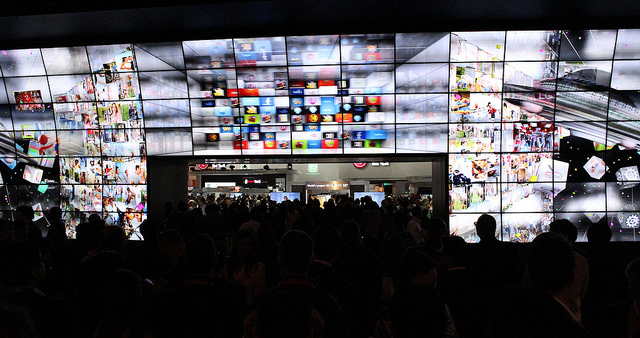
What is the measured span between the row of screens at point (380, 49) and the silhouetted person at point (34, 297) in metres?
11.1

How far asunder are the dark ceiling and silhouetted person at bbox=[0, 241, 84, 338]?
28.3ft

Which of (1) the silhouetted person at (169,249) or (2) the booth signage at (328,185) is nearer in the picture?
(1) the silhouetted person at (169,249)

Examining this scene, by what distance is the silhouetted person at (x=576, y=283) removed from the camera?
3.30 metres

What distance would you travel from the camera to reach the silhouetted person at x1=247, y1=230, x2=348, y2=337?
3.39 m

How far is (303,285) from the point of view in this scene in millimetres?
3629

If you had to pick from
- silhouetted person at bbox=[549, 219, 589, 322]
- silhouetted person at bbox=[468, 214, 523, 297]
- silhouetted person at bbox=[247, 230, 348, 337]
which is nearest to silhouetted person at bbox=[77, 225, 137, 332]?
silhouetted person at bbox=[247, 230, 348, 337]

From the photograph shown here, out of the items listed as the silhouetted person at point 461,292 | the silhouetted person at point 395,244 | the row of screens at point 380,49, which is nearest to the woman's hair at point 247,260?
the silhouetted person at point 461,292

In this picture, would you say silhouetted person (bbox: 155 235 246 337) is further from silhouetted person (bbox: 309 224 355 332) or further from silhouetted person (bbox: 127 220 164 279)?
silhouetted person (bbox: 127 220 164 279)

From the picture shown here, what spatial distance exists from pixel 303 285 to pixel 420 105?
11784mm

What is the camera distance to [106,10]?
11.7 m

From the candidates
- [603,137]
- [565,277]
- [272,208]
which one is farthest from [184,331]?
[603,137]

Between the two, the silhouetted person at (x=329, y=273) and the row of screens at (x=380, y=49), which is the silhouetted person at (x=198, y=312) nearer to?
the silhouetted person at (x=329, y=273)

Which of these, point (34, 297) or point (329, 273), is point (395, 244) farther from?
point (34, 297)

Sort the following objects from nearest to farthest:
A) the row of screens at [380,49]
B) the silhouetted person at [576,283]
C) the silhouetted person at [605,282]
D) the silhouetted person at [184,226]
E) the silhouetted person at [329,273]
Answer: the silhouetted person at [576,283], the silhouetted person at [329,273], the silhouetted person at [605,282], the silhouetted person at [184,226], the row of screens at [380,49]
